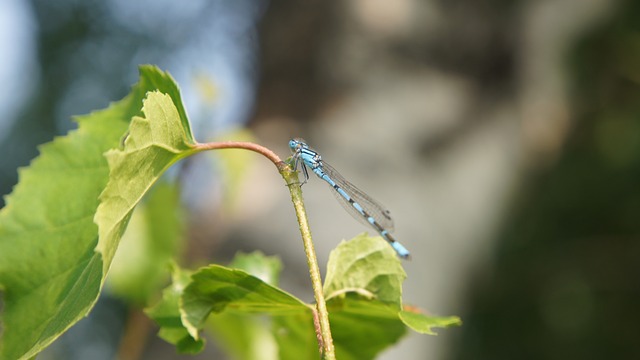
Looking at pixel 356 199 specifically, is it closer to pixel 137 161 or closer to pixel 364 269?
pixel 364 269

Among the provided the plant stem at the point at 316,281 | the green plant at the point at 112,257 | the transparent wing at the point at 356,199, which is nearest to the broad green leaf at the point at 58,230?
the green plant at the point at 112,257

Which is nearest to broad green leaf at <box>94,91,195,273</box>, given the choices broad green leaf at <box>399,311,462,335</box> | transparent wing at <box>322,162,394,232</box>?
broad green leaf at <box>399,311,462,335</box>

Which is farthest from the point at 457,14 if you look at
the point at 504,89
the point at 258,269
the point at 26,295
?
the point at 26,295

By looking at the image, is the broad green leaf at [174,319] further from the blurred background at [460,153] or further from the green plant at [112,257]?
the blurred background at [460,153]

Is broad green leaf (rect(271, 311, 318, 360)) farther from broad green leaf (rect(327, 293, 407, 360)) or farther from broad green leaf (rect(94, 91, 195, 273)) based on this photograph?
broad green leaf (rect(94, 91, 195, 273))

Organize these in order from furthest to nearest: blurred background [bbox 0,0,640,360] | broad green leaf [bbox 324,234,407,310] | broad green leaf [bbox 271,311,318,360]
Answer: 1. blurred background [bbox 0,0,640,360]
2. broad green leaf [bbox 271,311,318,360]
3. broad green leaf [bbox 324,234,407,310]

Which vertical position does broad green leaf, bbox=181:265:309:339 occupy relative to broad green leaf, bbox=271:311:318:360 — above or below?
below

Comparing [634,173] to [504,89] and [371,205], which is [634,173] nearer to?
[504,89]

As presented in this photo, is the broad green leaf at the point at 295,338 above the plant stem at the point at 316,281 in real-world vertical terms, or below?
above
